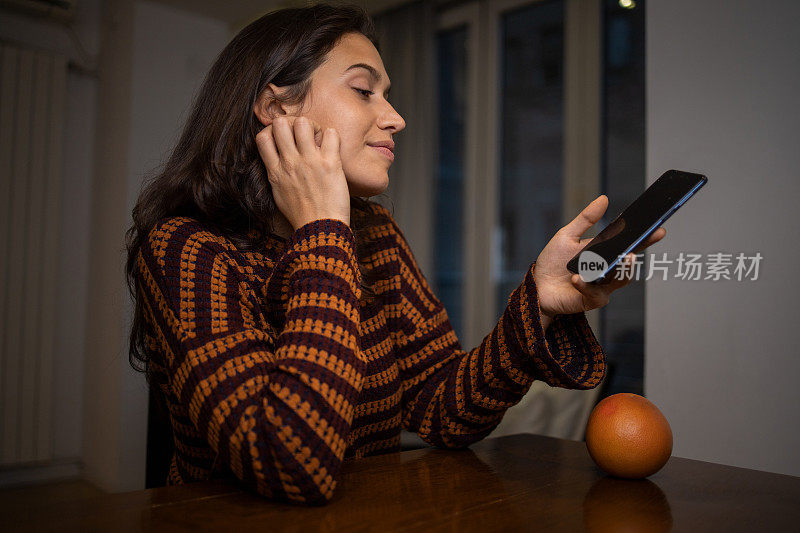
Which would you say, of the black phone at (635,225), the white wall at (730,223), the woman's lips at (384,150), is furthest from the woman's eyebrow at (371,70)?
the white wall at (730,223)

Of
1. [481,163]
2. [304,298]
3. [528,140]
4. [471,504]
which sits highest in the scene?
[528,140]

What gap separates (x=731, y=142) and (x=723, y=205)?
163 millimetres

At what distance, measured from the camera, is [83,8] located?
11.2ft

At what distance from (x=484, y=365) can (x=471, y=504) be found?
359 mm

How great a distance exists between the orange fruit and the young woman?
120mm

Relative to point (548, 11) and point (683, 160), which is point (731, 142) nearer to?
point (683, 160)

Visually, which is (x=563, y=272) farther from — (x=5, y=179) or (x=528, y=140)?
(x=5, y=179)

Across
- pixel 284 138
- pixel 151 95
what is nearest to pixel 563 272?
pixel 284 138

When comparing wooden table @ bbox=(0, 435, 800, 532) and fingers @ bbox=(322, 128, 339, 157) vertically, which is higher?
fingers @ bbox=(322, 128, 339, 157)

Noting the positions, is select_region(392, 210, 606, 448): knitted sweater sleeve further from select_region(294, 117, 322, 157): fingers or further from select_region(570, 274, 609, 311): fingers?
select_region(294, 117, 322, 157): fingers

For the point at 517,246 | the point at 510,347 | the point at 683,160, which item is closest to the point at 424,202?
the point at 517,246

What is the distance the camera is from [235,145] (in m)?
1.06

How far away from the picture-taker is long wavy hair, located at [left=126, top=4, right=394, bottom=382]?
1021mm

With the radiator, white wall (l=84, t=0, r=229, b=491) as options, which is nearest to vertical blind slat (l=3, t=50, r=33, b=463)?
the radiator
